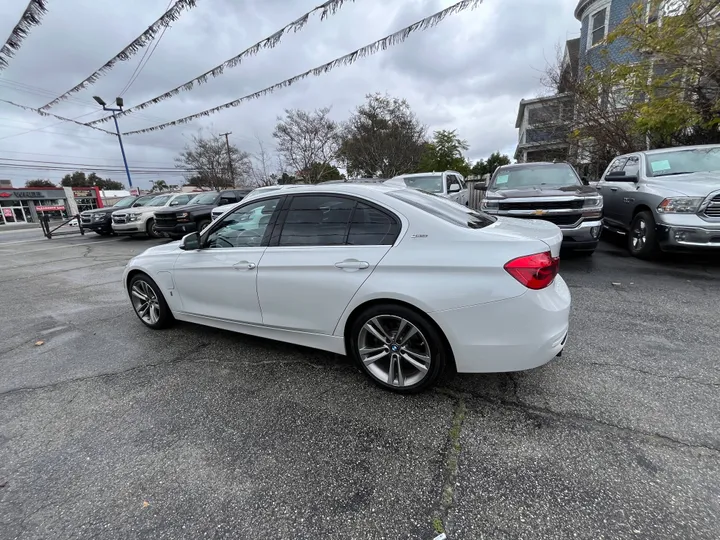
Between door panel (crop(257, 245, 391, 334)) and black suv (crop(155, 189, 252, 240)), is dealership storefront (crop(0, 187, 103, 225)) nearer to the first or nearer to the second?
black suv (crop(155, 189, 252, 240))

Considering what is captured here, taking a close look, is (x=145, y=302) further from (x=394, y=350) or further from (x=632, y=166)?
(x=632, y=166)

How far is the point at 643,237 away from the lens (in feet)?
19.0

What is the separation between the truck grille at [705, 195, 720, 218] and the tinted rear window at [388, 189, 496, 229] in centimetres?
398

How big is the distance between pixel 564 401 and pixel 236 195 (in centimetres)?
1304

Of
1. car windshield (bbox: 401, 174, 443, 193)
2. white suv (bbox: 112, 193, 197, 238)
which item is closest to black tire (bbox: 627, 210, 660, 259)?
car windshield (bbox: 401, 174, 443, 193)

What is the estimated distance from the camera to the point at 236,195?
1311 centimetres

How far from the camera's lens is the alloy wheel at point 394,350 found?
2406 mm

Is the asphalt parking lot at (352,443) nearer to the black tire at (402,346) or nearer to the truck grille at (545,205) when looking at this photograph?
the black tire at (402,346)

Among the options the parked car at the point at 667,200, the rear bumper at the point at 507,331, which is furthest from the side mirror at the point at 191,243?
the parked car at the point at 667,200

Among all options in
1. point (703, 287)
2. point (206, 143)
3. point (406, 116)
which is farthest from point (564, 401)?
point (206, 143)

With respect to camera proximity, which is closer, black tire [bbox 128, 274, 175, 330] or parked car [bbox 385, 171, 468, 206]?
black tire [bbox 128, 274, 175, 330]

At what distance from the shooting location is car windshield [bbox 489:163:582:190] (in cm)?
646

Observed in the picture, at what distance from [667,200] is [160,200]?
639 inches

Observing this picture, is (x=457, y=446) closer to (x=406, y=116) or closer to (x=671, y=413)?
(x=671, y=413)
